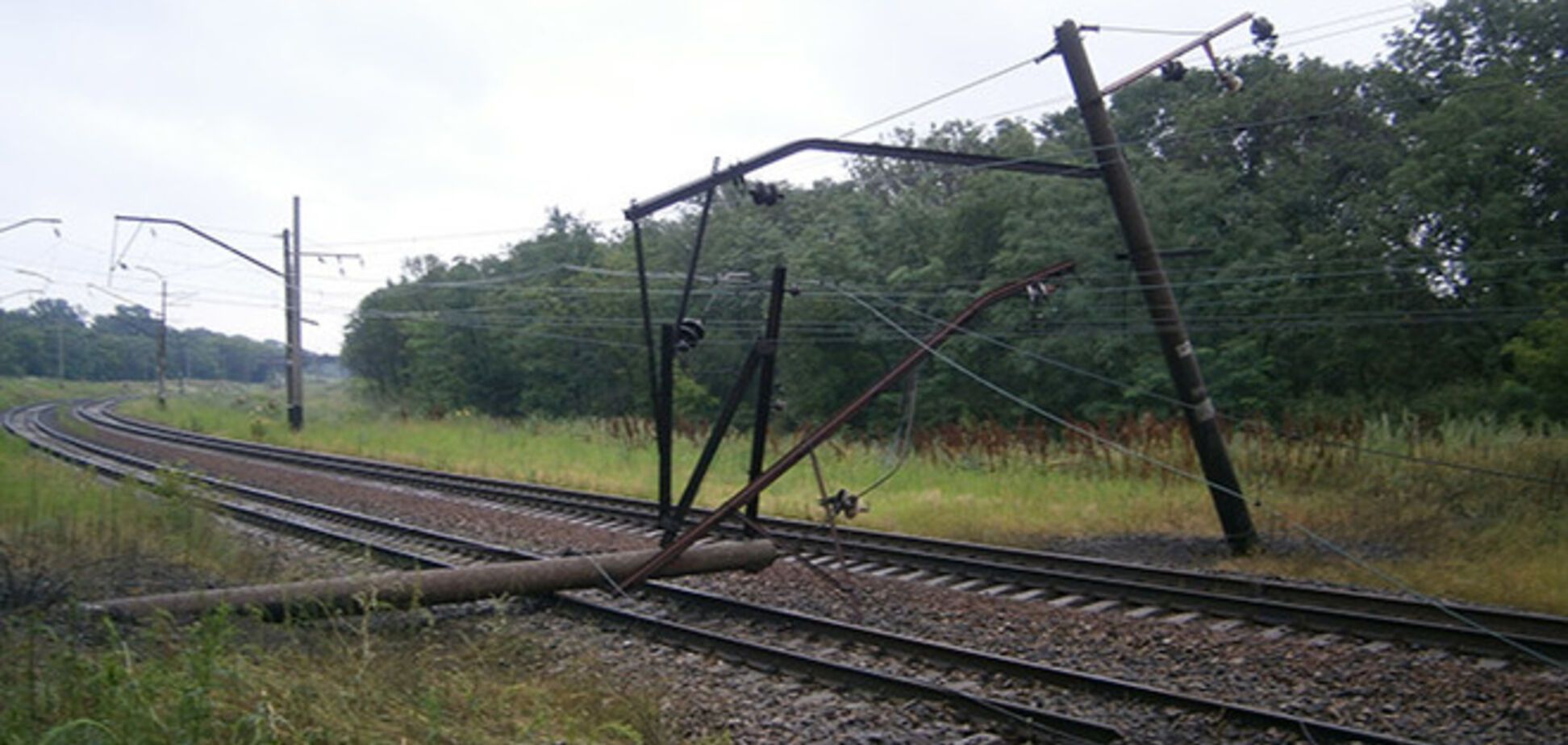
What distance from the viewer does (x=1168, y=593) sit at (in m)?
9.86

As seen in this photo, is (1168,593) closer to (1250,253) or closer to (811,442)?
(811,442)

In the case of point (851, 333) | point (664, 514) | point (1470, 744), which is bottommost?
point (1470, 744)

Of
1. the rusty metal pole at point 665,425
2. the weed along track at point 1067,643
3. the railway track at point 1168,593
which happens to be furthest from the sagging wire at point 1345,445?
the rusty metal pole at point 665,425

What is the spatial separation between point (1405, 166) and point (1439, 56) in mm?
7635

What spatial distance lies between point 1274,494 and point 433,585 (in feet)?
37.4

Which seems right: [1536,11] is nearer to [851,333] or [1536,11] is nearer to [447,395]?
[851,333]

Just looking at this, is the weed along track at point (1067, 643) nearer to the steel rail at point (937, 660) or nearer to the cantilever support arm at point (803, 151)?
the steel rail at point (937, 660)

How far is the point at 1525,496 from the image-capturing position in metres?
13.7

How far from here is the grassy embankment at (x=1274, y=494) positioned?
11578 mm

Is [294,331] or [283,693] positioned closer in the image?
[283,693]

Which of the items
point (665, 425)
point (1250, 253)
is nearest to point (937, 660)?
point (665, 425)

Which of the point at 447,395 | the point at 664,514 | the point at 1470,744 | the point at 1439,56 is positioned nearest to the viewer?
the point at 1470,744

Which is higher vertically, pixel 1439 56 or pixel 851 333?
pixel 1439 56

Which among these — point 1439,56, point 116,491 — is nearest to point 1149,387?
point 1439,56
